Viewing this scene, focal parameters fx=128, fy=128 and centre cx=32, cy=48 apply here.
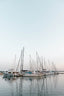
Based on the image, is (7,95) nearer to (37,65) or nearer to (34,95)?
(34,95)

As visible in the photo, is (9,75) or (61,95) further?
(9,75)

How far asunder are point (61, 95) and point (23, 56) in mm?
71464

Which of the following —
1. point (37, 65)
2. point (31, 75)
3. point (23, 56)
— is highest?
point (23, 56)

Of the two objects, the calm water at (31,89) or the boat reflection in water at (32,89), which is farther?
the boat reflection in water at (32,89)

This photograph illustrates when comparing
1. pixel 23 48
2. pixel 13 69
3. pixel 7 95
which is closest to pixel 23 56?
pixel 23 48

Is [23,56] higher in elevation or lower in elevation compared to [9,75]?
higher

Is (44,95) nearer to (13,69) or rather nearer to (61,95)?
(61,95)

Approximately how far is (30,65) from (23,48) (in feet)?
53.8

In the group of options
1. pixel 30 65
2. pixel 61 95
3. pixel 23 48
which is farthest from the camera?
pixel 30 65

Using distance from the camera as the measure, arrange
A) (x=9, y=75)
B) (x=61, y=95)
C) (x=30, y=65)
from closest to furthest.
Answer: (x=61, y=95)
(x=9, y=75)
(x=30, y=65)

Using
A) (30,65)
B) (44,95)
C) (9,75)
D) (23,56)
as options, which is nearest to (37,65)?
(30,65)

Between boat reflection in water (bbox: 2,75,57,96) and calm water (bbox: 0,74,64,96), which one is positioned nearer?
calm water (bbox: 0,74,64,96)

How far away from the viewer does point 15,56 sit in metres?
99.9

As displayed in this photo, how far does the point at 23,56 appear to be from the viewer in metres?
94.7
